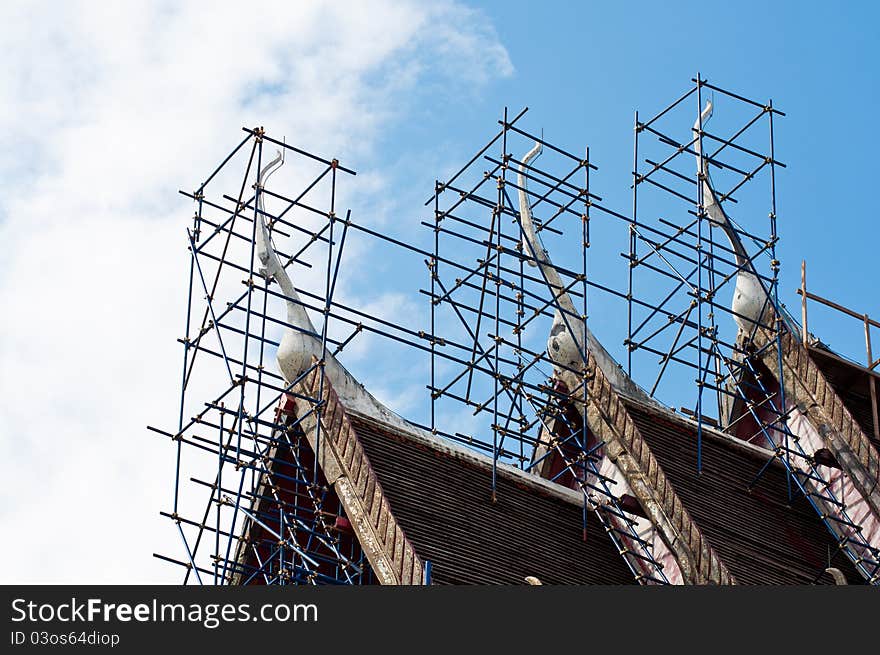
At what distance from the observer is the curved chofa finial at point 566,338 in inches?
1292

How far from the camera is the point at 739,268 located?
116 ft

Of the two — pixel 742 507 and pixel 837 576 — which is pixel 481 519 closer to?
pixel 742 507

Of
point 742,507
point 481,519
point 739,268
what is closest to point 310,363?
point 481,519

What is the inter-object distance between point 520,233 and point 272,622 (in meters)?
13.5

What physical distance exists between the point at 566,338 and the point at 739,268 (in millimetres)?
3659

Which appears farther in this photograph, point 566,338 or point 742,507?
point 566,338

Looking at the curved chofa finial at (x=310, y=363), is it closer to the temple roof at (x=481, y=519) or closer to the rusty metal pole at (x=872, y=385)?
the temple roof at (x=481, y=519)

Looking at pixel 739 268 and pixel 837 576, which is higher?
pixel 739 268

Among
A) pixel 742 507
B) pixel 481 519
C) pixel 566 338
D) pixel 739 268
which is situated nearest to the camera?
pixel 481 519

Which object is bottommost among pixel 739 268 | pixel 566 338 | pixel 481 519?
pixel 481 519

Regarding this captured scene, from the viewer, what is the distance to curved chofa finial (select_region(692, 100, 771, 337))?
114 feet

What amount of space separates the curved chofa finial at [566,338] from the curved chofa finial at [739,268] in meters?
2.28

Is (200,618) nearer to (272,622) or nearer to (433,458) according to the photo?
(272,622)

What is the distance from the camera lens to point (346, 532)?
28609mm
